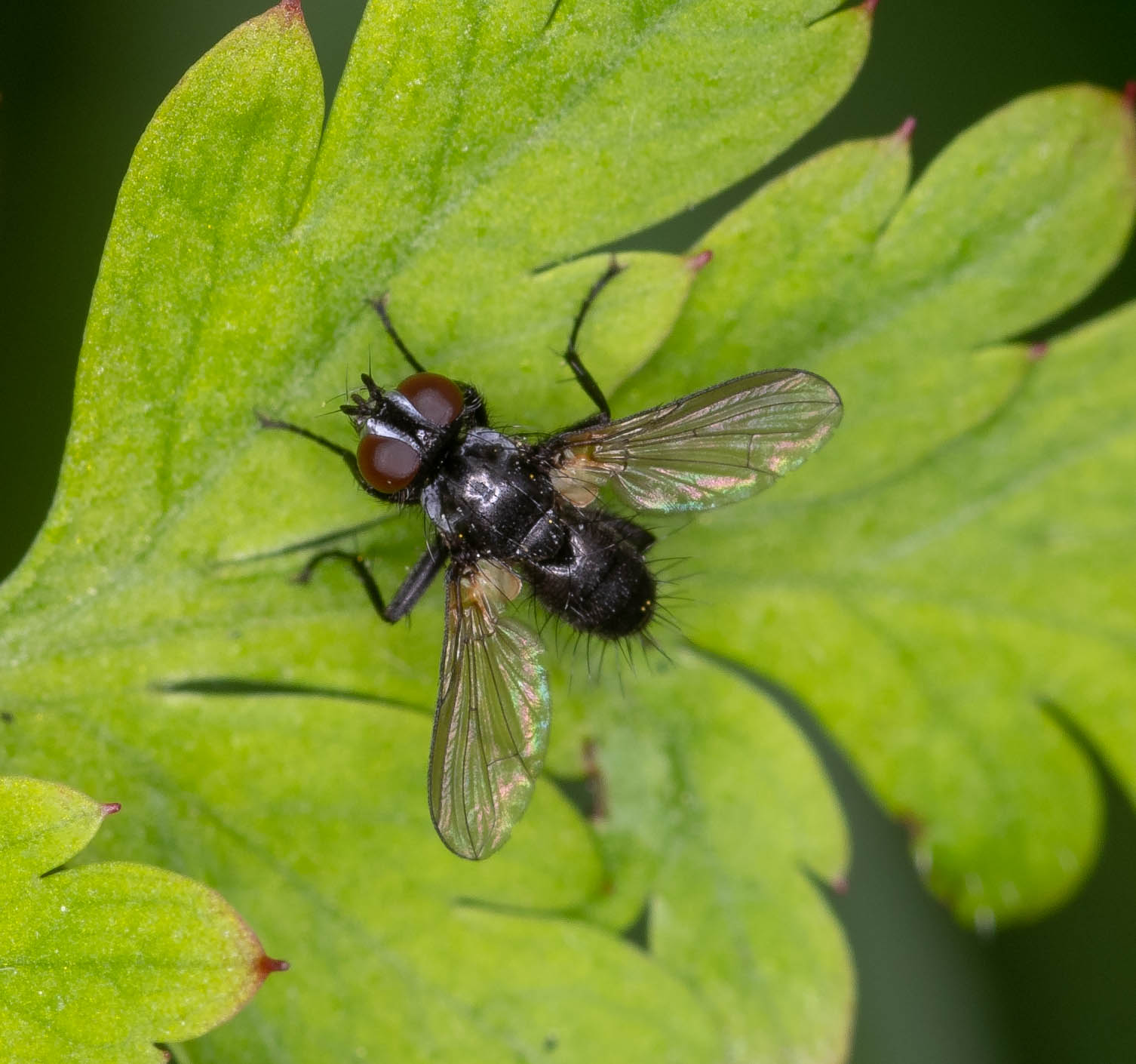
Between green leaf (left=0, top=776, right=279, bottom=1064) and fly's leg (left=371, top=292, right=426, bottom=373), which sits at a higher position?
fly's leg (left=371, top=292, right=426, bottom=373)

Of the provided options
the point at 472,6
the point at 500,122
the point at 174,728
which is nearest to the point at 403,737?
the point at 174,728

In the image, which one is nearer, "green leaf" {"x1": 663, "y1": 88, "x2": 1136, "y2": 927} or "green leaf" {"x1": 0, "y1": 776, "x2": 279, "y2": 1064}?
"green leaf" {"x1": 0, "y1": 776, "x2": 279, "y2": 1064}

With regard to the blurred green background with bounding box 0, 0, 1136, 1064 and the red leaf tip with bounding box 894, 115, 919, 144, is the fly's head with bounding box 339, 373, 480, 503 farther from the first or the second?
the blurred green background with bounding box 0, 0, 1136, 1064

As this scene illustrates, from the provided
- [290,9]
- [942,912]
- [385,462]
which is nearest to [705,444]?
[385,462]

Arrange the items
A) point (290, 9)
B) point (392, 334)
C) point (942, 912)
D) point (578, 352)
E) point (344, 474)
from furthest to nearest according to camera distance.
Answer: point (942, 912)
point (344, 474)
point (578, 352)
point (392, 334)
point (290, 9)

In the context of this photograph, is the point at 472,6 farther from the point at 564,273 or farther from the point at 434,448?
the point at 434,448

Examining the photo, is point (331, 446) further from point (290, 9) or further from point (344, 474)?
point (290, 9)

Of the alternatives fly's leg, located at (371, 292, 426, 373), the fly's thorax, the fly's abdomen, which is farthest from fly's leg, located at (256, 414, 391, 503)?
the fly's abdomen
